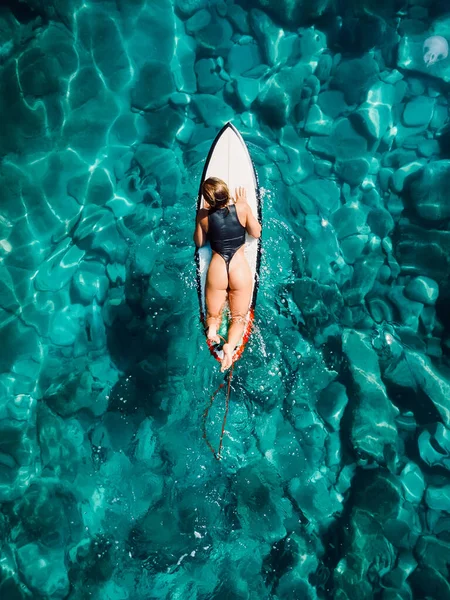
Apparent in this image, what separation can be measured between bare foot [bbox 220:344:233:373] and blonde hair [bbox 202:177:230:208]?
5.06 feet

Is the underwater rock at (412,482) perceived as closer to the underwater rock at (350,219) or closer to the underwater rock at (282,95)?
the underwater rock at (350,219)

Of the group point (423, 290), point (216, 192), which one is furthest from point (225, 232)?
point (423, 290)

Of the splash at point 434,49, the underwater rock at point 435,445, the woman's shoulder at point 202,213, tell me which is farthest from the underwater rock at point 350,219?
the underwater rock at point 435,445

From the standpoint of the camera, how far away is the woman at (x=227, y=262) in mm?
6559

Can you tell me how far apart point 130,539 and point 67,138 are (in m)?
5.05

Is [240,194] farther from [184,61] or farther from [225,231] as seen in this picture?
[184,61]

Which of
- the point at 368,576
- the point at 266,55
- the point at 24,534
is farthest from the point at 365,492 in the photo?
the point at 266,55

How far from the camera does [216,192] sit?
630 centimetres

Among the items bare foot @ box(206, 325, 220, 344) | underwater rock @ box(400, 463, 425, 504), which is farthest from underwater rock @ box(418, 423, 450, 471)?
bare foot @ box(206, 325, 220, 344)

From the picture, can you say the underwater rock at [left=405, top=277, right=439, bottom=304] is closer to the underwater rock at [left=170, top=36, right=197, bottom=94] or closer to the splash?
the splash

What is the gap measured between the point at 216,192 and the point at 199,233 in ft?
2.09

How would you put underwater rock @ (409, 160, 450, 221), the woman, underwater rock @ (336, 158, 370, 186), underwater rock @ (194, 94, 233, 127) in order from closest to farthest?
1. the woman
2. underwater rock @ (409, 160, 450, 221)
3. underwater rock @ (336, 158, 370, 186)
4. underwater rock @ (194, 94, 233, 127)

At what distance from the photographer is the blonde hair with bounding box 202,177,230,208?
629cm

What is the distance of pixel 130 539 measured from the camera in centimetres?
677
